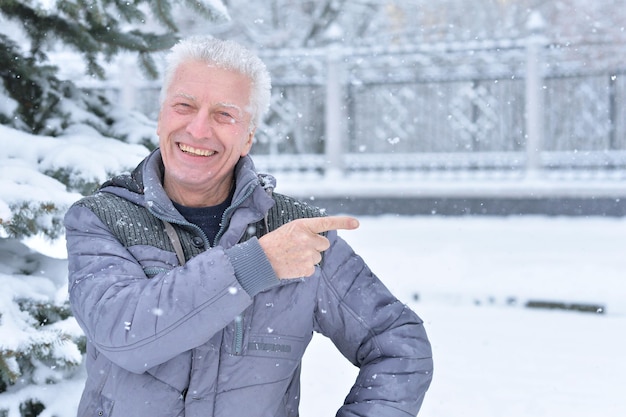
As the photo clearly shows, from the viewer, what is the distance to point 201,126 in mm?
2090

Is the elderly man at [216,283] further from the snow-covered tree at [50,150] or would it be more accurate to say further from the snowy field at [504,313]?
the snowy field at [504,313]

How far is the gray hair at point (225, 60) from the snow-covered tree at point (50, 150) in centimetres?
94

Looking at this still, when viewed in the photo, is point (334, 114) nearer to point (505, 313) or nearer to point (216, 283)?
point (505, 313)

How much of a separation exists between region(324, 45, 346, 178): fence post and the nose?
9.10m

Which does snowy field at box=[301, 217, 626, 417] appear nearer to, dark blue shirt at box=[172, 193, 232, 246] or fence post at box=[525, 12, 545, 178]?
fence post at box=[525, 12, 545, 178]

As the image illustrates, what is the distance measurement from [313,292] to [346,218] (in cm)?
38

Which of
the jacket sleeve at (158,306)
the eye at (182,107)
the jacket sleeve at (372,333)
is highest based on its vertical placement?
the eye at (182,107)

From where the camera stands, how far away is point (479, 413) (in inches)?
179

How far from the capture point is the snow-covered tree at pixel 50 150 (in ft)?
9.59

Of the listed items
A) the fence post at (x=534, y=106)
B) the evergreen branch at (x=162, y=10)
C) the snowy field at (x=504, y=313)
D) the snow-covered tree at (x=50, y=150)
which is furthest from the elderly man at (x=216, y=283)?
the fence post at (x=534, y=106)

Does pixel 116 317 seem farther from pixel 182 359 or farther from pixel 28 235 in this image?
pixel 28 235

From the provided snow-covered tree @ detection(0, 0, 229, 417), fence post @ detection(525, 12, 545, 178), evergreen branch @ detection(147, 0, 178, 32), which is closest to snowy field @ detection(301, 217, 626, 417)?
fence post @ detection(525, 12, 545, 178)

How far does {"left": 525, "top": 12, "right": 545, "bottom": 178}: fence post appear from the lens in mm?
10602

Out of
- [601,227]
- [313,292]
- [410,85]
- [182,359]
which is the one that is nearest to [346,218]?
[313,292]
